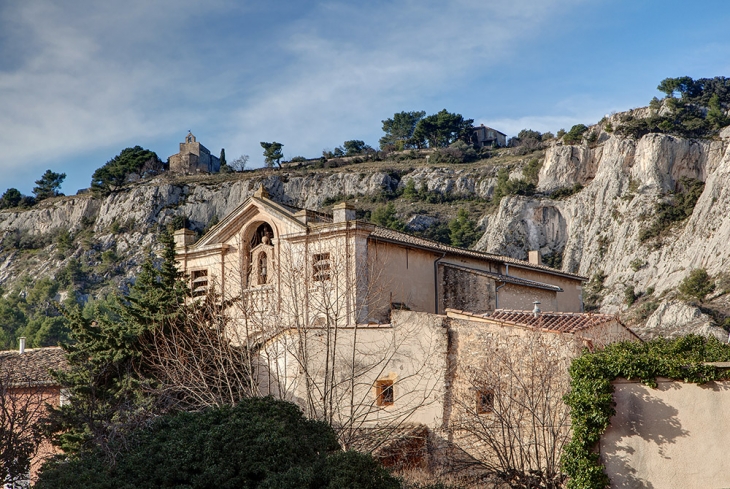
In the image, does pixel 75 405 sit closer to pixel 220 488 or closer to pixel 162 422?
pixel 162 422

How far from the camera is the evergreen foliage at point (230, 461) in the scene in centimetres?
1210

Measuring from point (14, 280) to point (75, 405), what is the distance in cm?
7056

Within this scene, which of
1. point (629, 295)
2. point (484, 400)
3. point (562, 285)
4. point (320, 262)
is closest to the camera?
point (484, 400)

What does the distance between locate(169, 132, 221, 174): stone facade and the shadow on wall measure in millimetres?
91784

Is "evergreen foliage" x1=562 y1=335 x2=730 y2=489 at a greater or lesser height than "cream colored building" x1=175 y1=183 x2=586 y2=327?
lesser

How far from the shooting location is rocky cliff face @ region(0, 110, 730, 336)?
207ft

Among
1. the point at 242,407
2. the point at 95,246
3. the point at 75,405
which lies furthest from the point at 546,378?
the point at 95,246

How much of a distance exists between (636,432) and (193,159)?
3727 inches

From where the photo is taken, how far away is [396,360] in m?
20.7

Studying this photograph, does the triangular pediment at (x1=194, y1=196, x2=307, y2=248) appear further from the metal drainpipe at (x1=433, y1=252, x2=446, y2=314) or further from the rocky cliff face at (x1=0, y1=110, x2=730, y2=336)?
the rocky cliff face at (x1=0, y1=110, x2=730, y2=336)

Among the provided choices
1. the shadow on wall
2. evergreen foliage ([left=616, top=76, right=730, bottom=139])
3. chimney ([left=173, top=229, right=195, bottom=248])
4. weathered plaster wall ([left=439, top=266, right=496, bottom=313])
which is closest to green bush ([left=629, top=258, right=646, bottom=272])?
evergreen foliage ([left=616, top=76, right=730, bottom=139])

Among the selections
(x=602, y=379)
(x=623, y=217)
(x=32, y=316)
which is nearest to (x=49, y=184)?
(x=32, y=316)

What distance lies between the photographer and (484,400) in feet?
63.7

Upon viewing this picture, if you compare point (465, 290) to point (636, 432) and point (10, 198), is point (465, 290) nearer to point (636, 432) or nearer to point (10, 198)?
point (636, 432)
